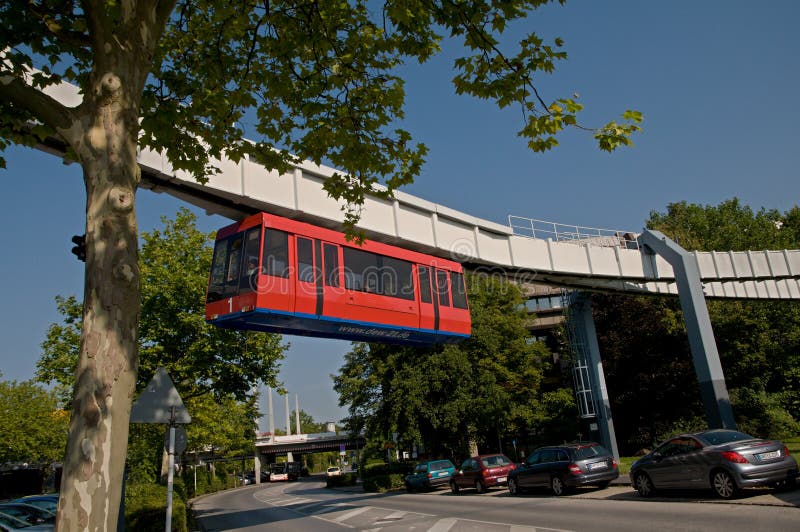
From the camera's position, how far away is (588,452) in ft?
57.3

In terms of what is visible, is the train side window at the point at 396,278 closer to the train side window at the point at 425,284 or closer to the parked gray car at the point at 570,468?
the train side window at the point at 425,284

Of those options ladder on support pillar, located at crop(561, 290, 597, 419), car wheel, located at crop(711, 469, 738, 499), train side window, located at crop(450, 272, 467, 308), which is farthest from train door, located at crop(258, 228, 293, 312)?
ladder on support pillar, located at crop(561, 290, 597, 419)

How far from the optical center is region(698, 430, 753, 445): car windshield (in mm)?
12470

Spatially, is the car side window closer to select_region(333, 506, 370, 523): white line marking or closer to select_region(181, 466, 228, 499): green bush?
select_region(333, 506, 370, 523): white line marking

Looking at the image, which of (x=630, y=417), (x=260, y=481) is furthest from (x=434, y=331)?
(x=260, y=481)

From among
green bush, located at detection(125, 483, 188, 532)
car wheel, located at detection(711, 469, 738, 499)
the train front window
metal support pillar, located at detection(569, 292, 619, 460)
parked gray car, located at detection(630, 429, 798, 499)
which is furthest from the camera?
metal support pillar, located at detection(569, 292, 619, 460)

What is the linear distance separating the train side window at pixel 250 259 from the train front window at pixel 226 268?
0.53ft

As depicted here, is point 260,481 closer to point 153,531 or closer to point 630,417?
point 630,417

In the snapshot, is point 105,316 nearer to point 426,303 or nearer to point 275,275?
point 275,275

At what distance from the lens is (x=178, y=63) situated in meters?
9.16

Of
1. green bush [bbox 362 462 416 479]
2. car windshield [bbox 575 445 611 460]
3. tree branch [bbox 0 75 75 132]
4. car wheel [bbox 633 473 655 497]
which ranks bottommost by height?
green bush [bbox 362 462 416 479]

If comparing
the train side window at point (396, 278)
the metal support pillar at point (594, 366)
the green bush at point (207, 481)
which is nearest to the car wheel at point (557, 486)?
the train side window at point (396, 278)

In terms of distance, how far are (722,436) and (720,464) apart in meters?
0.91

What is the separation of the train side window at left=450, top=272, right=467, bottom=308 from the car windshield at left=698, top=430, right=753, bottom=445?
7.25 m
